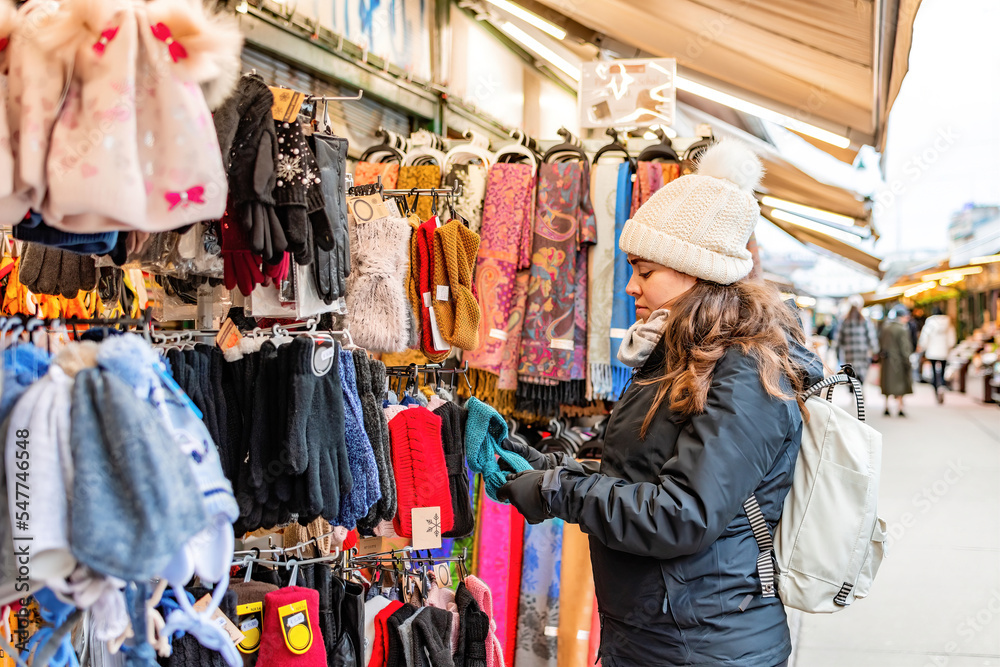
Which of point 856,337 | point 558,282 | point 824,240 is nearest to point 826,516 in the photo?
point 558,282

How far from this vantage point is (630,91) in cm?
363

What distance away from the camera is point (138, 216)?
1.13m

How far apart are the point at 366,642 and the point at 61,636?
1318 millimetres

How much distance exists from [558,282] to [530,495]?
164 cm

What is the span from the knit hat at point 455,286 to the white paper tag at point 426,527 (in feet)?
2.04

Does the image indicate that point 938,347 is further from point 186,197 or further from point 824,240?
point 186,197

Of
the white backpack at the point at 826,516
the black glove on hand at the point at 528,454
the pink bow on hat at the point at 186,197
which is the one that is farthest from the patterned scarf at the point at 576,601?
the pink bow on hat at the point at 186,197

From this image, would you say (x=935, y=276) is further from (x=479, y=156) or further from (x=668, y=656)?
(x=668, y=656)

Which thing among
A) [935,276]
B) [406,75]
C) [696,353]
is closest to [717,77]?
[406,75]

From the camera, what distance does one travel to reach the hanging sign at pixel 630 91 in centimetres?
361

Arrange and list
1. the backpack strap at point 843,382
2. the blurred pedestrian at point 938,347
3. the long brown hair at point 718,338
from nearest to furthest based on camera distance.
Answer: the long brown hair at point 718,338 < the backpack strap at point 843,382 < the blurred pedestrian at point 938,347

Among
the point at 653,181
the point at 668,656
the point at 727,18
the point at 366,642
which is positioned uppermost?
the point at 727,18

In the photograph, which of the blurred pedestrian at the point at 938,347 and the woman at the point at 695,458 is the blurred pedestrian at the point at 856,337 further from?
the woman at the point at 695,458

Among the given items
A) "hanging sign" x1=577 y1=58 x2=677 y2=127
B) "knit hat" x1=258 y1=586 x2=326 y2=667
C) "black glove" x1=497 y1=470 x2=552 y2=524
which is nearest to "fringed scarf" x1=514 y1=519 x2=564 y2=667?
"knit hat" x1=258 y1=586 x2=326 y2=667
